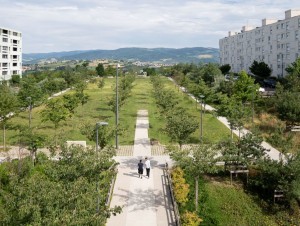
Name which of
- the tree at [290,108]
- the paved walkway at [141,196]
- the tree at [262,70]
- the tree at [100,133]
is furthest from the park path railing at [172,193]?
the tree at [262,70]

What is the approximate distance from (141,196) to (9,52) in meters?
88.6

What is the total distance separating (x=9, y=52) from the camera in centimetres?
9700

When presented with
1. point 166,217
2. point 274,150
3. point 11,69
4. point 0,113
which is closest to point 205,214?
point 166,217

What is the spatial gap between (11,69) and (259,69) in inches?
2590

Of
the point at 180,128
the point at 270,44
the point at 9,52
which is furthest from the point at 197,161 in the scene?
the point at 9,52

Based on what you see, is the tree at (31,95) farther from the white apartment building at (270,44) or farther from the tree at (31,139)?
the white apartment building at (270,44)

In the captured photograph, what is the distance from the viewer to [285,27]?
7450cm

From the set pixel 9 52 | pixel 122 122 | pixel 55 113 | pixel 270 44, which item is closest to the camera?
pixel 55 113

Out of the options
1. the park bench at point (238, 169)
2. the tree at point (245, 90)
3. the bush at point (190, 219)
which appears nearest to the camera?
the bush at point (190, 219)

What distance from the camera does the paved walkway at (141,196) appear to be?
1734 cm

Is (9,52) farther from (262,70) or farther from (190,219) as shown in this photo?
(190,219)

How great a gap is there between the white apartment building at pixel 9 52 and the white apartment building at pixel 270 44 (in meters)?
64.4

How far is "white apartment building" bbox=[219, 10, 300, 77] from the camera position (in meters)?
71.9

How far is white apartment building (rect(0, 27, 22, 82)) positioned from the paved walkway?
7421cm
